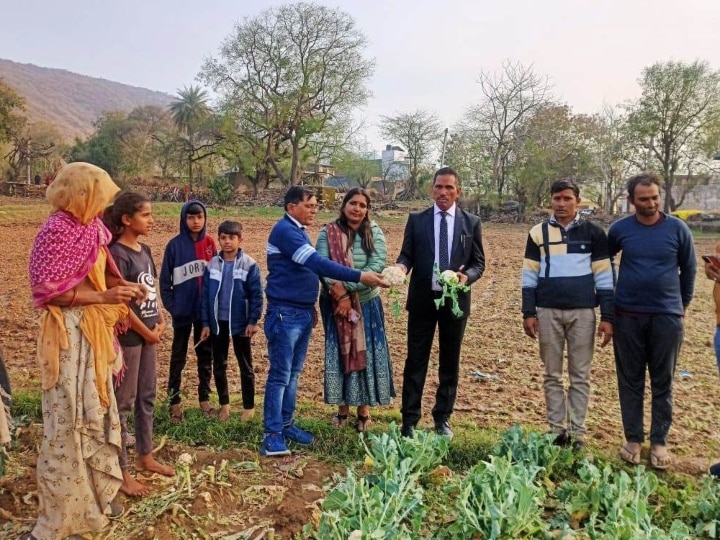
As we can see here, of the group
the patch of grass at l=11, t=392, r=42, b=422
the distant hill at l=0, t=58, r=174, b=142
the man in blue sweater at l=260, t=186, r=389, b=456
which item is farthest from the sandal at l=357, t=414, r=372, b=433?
the distant hill at l=0, t=58, r=174, b=142

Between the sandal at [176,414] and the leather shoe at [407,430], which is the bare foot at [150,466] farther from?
the leather shoe at [407,430]

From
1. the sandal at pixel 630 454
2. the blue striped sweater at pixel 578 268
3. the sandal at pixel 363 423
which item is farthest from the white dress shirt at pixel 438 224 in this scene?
the sandal at pixel 630 454

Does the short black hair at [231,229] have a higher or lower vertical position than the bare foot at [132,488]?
higher

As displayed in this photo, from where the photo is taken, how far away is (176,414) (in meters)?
4.34

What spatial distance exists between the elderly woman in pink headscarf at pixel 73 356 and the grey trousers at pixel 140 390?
422mm

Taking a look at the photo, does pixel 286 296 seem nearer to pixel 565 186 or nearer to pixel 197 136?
pixel 565 186

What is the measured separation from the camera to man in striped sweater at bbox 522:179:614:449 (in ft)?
12.7

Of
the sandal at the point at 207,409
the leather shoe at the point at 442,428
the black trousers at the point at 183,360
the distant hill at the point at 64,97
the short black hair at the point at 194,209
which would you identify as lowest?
the sandal at the point at 207,409

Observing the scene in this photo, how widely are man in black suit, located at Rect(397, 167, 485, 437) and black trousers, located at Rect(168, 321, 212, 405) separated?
169cm

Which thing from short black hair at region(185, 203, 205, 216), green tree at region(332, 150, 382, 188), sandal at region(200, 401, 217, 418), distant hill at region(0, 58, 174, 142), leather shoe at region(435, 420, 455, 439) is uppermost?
distant hill at region(0, 58, 174, 142)

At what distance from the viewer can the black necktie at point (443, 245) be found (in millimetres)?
4102

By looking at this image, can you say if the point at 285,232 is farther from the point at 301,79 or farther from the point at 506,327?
the point at 301,79

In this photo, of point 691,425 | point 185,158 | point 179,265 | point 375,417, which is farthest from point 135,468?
point 185,158

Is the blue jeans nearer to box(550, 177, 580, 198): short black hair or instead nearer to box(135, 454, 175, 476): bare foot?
box(135, 454, 175, 476): bare foot
